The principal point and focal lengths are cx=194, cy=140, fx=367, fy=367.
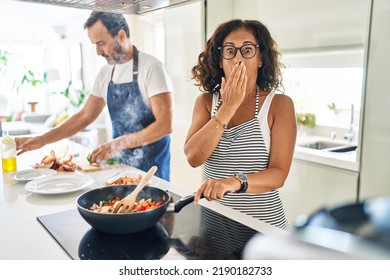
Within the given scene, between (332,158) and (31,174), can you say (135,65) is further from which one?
(332,158)

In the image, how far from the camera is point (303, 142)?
157cm

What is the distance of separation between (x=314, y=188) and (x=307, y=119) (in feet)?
1.22

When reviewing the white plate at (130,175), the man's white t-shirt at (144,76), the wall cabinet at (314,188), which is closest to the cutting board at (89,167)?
the white plate at (130,175)

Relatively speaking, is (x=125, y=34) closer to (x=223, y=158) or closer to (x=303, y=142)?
(x=223, y=158)

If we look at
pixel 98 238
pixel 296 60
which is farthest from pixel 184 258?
pixel 296 60

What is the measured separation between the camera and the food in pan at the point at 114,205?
697 millimetres

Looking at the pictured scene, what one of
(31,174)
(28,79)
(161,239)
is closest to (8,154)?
(31,174)

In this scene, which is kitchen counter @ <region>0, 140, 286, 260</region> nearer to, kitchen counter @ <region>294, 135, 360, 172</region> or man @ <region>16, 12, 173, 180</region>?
man @ <region>16, 12, 173, 180</region>

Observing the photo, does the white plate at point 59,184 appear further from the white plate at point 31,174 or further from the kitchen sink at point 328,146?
the kitchen sink at point 328,146

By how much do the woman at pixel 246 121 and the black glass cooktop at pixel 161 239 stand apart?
149 mm

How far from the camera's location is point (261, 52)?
938 mm

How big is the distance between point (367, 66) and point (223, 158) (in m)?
0.60

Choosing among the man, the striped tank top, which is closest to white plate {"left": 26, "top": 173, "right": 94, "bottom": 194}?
the man
